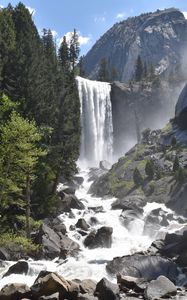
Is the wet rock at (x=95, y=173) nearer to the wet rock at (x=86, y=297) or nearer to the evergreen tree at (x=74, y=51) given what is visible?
the evergreen tree at (x=74, y=51)

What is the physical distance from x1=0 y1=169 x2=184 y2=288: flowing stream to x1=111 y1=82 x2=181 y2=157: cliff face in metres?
42.5

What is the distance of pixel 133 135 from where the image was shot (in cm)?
11612

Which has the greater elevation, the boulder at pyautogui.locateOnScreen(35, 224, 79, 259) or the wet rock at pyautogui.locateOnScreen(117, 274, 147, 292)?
the boulder at pyautogui.locateOnScreen(35, 224, 79, 259)

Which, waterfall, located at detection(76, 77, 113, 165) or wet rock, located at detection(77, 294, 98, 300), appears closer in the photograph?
wet rock, located at detection(77, 294, 98, 300)

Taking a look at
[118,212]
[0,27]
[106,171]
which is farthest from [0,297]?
[106,171]

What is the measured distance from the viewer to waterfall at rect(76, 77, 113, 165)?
10494 centimetres

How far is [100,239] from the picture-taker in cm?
4469

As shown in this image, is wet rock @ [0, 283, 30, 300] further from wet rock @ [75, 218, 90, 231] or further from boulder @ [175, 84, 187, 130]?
boulder @ [175, 84, 187, 130]

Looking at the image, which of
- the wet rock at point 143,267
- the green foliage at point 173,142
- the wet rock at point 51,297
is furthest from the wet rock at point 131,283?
the green foliage at point 173,142

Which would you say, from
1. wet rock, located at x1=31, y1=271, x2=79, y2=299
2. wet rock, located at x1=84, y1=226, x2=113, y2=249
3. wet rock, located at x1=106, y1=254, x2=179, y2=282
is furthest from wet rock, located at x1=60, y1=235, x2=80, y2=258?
wet rock, located at x1=31, y1=271, x2=79, y2=299

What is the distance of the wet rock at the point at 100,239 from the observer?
44.0 m

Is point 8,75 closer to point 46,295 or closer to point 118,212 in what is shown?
point 118,212

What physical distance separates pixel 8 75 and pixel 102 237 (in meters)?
26.1

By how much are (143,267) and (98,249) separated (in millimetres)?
10267
